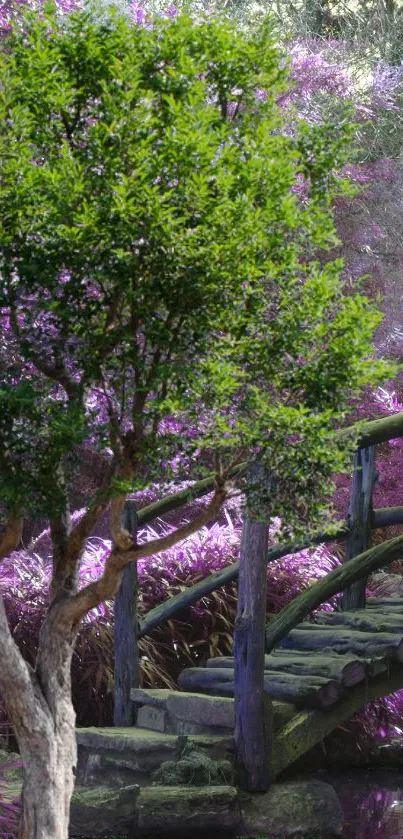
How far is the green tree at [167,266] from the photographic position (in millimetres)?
3811

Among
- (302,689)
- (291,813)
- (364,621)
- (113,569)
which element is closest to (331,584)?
(364,621)

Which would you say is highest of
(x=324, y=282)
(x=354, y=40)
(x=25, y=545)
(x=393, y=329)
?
(x=354, y=40)

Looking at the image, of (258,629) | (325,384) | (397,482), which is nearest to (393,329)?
(397,482)

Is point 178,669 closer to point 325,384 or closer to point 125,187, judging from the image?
point 325,384

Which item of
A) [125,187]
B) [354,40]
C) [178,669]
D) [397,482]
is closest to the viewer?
[125,187]

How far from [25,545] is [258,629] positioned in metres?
5.25

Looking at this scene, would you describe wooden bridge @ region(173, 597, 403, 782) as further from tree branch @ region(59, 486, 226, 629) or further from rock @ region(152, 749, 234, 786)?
tree branch @ region(59, 486, 226, 629)

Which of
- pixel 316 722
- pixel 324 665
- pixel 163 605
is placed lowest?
pixel 316 722

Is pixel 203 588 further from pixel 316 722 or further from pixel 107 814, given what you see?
pixel 107 814

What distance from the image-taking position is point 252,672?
703 cm

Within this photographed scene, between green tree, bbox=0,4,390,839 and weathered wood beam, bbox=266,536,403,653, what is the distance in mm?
3413

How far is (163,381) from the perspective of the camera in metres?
4.02

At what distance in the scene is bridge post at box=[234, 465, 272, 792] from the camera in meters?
7.04

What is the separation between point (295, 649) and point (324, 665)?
2.65 ft
